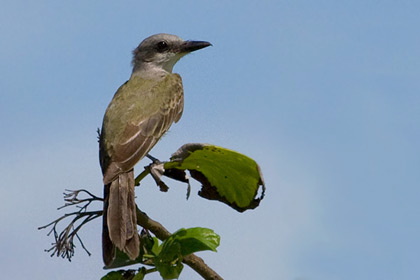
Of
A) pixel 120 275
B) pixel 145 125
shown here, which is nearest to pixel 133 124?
pixel 145 125

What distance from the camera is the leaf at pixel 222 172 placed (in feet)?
10.8

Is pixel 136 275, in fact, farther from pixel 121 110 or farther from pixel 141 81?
pixel 141 81

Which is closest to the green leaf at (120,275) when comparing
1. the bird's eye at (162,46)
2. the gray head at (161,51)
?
the gray head at (161,51)

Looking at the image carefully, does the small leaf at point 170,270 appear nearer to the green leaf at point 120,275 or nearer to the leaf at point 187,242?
the leaf at point 187,242

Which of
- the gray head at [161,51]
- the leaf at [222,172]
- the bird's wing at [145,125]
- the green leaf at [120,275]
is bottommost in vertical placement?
the green leaf at [120,275]

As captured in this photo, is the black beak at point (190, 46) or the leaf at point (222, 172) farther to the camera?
the black beak at point (190, 46)

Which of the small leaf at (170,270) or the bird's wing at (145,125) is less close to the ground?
the bird's wing at (145,125)

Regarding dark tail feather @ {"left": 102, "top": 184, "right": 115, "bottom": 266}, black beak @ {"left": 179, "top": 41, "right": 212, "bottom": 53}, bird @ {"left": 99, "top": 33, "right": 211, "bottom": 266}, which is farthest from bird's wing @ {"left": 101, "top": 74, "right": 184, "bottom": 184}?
black beak @ {"left": 179, "top": 41, "right": 212, "bottom": 53}

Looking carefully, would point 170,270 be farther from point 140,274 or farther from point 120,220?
point 120,220

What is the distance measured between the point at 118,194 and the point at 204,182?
2.55 ft

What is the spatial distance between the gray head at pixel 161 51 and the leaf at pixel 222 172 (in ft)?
12.7

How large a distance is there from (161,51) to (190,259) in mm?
4702

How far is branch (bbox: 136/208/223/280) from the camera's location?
304cm

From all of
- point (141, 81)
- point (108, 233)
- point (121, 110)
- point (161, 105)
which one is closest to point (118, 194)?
point (108, 233)
